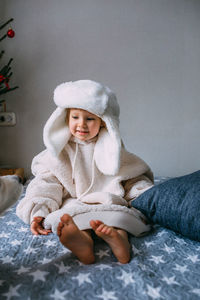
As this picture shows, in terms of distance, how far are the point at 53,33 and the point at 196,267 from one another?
66.8 inches

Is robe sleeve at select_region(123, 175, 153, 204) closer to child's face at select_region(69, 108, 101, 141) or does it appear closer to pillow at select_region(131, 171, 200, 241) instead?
pillow at select_region(131, 171, 200, 241)

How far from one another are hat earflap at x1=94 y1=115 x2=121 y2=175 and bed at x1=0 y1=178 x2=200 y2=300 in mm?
348

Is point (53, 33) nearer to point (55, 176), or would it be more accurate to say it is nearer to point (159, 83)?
point (159, 83)

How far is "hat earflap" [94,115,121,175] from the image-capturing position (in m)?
1.14

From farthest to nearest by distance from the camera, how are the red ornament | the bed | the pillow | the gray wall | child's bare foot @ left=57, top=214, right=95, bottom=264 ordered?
1. the gray wall
2. the red ornament
3. the pillow
4. child's bare foot @ left=57, top=214, right=95, bottom=264
5. the bed

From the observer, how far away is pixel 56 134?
1.22m

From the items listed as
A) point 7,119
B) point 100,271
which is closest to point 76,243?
point 100,271

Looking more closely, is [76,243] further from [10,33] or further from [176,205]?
[10,33]

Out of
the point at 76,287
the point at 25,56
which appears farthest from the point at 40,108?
the point at 76,287

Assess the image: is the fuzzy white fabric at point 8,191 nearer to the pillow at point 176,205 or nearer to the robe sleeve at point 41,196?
the robe sleeve at point 41,196

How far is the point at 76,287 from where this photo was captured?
0.62m

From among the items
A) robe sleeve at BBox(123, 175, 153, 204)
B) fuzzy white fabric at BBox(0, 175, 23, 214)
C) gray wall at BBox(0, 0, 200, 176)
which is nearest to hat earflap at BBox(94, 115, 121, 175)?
robe sleeve at BBox(123, 175, 153, 204)

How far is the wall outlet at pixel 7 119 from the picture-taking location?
1.86 metres

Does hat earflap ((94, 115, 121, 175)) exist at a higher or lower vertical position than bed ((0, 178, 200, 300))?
higher
